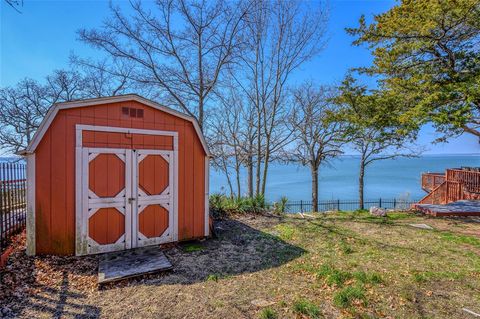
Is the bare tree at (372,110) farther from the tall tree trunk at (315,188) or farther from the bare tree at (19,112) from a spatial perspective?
the bare tree at (19,112)

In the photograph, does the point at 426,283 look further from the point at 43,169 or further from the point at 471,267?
the point at 43,169

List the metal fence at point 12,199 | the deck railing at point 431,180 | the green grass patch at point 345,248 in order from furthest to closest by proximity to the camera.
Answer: the deck railing at point 431,180
the green grass patch at point 345,248
the metal fence at point 12,199

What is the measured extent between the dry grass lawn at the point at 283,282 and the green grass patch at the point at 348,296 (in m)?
0.01

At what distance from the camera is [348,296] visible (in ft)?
11.0

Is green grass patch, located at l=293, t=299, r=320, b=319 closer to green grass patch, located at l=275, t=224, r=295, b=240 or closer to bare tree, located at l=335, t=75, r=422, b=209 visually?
green grass patch, located at l=275, t=224, r=295, b=240

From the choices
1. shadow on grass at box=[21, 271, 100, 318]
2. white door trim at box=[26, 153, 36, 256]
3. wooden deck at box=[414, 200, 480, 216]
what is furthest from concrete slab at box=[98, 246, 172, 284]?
wooden deck at box=[414, 200, 480, 216]

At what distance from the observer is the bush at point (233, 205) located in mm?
8508

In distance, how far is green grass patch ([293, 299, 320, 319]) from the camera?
2.99m

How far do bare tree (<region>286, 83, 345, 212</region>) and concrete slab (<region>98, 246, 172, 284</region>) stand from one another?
432 inches

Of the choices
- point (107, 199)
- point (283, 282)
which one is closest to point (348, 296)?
point (283, 282)

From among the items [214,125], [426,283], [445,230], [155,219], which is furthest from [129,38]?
[445,230]

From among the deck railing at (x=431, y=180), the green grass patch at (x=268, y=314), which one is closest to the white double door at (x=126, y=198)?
the green grass patch at (x=268, y=314)

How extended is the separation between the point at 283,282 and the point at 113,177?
12.5 ft

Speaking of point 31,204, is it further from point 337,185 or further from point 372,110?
point 337,185
